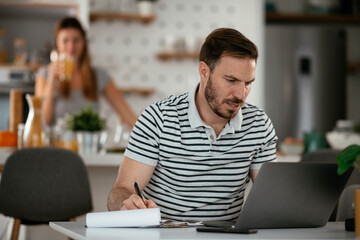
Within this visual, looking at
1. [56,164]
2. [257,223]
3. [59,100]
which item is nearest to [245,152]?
[257,223]

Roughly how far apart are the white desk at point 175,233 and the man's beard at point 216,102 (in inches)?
19.6

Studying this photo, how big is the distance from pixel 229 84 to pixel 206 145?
215 millimetres

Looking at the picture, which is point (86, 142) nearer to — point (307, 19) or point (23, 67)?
point (23, 67)

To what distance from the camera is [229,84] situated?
203 centimetres

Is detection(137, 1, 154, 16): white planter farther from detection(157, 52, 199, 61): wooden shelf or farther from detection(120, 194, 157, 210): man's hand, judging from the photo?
detection(120, 194, 157, 210): man's hand

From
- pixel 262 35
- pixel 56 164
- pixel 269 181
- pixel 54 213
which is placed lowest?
pixel 54 213

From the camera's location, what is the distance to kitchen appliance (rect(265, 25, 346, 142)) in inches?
237

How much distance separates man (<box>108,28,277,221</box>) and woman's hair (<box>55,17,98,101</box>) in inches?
71.4

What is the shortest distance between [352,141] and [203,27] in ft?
9.39

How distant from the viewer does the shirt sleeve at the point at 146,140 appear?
2059 mm

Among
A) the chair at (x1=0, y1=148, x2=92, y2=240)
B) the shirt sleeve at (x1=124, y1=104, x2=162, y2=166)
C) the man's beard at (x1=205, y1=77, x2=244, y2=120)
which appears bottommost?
the chair at (x1=0, y1=148, x2=92, y2=240)

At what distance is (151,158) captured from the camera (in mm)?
2072

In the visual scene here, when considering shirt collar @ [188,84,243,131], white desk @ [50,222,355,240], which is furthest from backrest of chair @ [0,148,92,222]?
white desk @ [50,222,355,240]

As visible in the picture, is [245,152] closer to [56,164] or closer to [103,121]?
[56,164]
